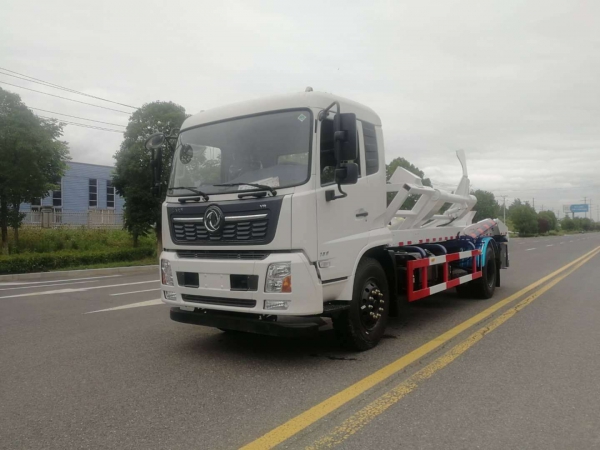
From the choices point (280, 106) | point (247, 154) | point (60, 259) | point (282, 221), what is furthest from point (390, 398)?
point (60, 259)

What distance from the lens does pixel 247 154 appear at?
16.3 feet

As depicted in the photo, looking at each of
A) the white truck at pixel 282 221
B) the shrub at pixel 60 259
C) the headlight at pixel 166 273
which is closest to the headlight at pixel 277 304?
Answer: the white truck at pixel 282 221

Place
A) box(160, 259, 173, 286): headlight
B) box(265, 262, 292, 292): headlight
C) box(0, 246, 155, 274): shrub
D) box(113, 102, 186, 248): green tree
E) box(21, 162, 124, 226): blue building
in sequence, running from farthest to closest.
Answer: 1. box(21, 162, 124, 226): blue building
2. box(113, 102, 186, 248): green tree
3. box(0, 246, 155, 274): shrub
4. box(160, 259, 173, 286): headlight
5. box(265, 262, 292, 292): headlight

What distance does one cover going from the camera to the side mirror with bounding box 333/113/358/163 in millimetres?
4594

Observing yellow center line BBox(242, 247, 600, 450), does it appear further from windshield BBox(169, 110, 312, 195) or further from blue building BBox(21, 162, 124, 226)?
blue building BBox(21, 162, 124, 226)

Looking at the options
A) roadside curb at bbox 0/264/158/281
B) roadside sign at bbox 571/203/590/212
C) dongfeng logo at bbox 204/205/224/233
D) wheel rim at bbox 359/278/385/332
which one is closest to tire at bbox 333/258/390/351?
wheel rim at bbox 359/278/385/332

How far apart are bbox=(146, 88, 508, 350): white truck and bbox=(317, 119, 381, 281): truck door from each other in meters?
0.01

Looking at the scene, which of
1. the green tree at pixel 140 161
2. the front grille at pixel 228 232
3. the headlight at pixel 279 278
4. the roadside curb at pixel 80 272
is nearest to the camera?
the headlight at pixel 279 278

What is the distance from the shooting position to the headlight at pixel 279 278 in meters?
4.43

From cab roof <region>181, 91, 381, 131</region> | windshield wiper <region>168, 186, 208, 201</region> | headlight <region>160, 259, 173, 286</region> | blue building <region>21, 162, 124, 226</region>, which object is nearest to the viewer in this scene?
cab roof <region>181, 91, 381, 131</region>

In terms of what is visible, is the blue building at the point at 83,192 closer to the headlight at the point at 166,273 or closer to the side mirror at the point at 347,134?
the headlight at the point at 166,273

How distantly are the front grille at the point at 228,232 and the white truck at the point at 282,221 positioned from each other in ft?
0.03

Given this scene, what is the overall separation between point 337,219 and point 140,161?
16174mm

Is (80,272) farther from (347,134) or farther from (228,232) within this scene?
(347,134)
